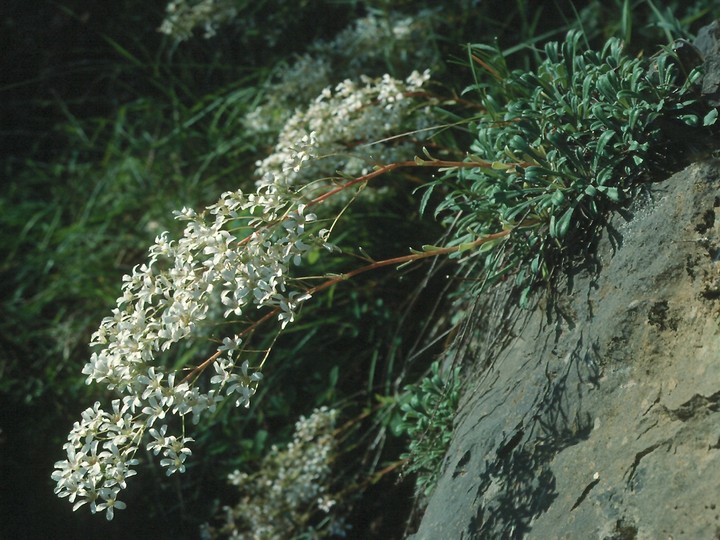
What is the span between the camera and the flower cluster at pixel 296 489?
2.96m

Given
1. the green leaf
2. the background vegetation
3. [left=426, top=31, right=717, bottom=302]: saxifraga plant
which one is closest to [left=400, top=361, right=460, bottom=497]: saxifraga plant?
the background vegetation

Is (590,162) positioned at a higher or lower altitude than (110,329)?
lower

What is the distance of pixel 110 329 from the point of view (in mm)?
1967

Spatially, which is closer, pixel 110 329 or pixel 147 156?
pixel 110 329

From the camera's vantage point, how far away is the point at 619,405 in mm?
1919

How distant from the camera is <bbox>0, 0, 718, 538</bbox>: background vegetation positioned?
327 centimetres

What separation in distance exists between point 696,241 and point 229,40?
11.8ft

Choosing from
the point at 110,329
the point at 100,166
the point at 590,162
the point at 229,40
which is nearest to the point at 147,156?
the point at 100,166

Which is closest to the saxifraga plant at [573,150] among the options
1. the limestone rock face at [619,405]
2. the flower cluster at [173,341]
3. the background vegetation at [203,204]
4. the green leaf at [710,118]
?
the green leaf at [710,118]

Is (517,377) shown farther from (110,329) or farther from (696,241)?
(110,329)

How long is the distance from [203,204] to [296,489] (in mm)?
1799

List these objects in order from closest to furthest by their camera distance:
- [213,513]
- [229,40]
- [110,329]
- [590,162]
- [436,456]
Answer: [110,329] → [590,162] → [436,456] → [213,513] → [229,40]

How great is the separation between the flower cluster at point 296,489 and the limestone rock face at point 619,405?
0.81 m

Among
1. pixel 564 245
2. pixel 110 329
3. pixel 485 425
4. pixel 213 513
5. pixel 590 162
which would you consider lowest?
pixel 213 513
